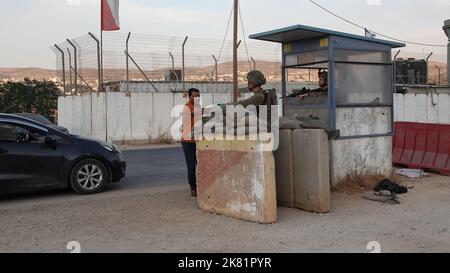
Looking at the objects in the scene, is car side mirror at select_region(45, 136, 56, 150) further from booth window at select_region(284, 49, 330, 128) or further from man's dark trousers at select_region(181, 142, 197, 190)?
booth window at select_region(284, 49, 330, 128)

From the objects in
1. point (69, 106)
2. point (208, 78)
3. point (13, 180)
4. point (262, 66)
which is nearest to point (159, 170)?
point (13, 180)

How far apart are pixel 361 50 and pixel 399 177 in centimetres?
265

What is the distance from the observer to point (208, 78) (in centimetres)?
2645

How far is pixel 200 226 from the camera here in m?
6.30

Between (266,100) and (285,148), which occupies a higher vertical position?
(266,100)

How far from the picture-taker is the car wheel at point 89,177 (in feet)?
27.9

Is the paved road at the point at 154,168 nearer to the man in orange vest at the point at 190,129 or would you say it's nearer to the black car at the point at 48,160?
the black car at the point at 48,160

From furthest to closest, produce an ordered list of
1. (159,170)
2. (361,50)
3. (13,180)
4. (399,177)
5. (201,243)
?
(159,170) → (399,177) → (361,50) → (13,180) → (201,243)

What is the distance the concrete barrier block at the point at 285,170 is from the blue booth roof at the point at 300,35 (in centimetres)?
190

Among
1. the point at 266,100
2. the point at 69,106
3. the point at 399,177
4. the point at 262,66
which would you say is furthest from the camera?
the point at 262,66

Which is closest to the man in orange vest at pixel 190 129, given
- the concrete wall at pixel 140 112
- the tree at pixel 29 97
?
the concrete wall at pixel 140 112

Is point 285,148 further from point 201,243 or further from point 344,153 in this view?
point 201,243

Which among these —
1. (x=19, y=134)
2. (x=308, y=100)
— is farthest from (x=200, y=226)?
(x=19, y=134)
